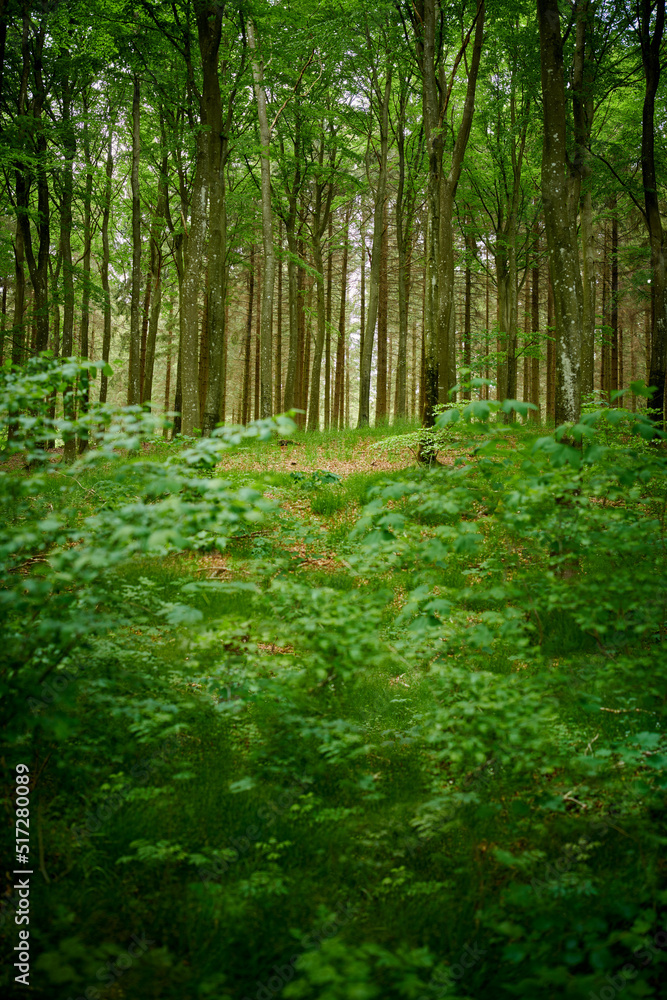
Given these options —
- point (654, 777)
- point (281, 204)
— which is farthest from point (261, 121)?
point (654, 777)

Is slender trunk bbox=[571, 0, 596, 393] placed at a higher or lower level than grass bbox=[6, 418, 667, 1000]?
higher

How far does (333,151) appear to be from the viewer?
780 inches

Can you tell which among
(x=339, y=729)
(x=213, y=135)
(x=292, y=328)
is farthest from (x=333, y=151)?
(x=339, y=729)

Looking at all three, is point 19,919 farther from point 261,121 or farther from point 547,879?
point 261,121

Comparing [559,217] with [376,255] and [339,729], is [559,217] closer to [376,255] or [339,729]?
[339,729]

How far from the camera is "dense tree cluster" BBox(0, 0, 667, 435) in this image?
979 cm

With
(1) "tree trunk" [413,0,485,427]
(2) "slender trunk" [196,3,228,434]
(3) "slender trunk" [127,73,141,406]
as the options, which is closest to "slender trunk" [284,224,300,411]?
(3) "slender trunk" [127,73,141,406]

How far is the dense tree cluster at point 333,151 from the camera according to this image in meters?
9.79

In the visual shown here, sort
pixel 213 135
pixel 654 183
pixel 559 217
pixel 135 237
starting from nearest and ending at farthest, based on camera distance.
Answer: pixel 559 217 → pixel 213 135 → pixel 654 183 → pixel 135 237

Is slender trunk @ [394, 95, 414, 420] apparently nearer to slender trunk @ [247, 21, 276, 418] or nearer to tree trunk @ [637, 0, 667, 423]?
slender trunk @ [247, 21, 276, 418]

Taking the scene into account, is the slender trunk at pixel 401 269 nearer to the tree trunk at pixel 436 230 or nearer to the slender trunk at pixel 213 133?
the tree trunk at pixel 436 230

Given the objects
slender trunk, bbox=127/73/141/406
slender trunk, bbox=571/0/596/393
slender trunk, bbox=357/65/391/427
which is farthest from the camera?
slender trunk, bbox=357/65/391/427

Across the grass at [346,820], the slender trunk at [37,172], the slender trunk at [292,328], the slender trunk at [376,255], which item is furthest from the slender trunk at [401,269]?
the grass at [346,820]

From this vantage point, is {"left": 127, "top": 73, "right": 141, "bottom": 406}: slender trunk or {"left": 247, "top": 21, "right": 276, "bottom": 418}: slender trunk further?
{"left": 127, "top": 73, "right": 141, "bottom": 406}: slender trunk
